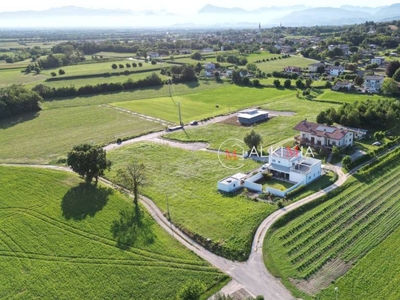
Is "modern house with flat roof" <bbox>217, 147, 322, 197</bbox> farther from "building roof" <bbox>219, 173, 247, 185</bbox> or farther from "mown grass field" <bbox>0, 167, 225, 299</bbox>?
"mown grass field" <bbox>0, 167, 225, 299</bbox>

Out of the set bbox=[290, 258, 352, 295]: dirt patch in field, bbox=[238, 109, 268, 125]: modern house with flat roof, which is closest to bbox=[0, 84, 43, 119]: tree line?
bbox=[238, 109, 268, 125]: modern house with flat roof

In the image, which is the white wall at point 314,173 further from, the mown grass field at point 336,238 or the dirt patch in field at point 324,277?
the dirt patch in field at point 324,277

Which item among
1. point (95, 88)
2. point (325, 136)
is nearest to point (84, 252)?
point (325, 136)

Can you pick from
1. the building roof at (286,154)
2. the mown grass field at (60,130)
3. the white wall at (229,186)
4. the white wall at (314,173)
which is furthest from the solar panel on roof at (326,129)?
the mown grass field at (60,130)

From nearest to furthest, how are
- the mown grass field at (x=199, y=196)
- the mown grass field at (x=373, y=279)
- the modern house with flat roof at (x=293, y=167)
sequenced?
the mown grass field at (x=373, y=279) < the mown grass field at (x=199, y=196) < the modern house with flat roof at (x=293, y=167)

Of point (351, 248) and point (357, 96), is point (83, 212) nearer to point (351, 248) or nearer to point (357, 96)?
point (351, 248)

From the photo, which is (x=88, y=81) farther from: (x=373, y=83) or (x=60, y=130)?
(x=373, y=83)

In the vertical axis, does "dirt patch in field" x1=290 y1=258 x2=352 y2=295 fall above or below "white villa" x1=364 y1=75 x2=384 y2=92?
above

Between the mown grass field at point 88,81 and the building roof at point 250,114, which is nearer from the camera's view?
the building roof at point 250,114
